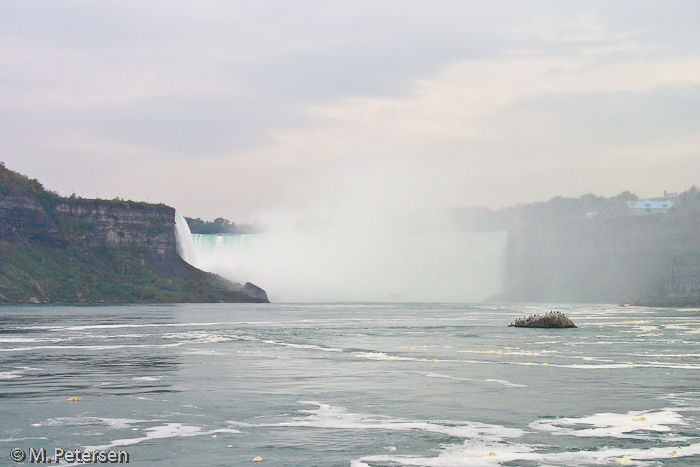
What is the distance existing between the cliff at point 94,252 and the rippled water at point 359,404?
13478cm

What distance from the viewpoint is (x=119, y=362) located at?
33312mm

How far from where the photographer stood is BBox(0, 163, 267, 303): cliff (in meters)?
168

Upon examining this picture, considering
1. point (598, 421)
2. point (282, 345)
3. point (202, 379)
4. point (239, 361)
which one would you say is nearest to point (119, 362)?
point (239, 361)

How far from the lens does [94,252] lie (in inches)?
7377

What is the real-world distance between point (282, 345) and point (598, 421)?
27.1m

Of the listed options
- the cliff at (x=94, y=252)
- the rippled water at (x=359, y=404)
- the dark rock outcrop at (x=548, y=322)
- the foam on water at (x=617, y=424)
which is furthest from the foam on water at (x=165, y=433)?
the cliff at (x=94, y=252)

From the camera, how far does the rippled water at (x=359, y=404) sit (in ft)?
51.4

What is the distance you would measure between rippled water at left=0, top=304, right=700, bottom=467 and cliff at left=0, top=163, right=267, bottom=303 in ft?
442

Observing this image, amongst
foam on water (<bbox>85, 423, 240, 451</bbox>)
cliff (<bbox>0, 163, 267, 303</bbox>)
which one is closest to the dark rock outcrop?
foam on water (<bbox>85, 423, 240, 451</bbox>)

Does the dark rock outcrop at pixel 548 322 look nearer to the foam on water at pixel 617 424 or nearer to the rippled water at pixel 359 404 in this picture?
the rippled water at pixel 359 404

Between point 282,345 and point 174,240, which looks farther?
point 174,240

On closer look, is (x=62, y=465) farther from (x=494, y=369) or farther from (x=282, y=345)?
(x=282, y=345)

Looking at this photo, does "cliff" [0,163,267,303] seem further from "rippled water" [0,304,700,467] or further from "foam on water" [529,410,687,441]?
"foam on water" [529,410,687,441]

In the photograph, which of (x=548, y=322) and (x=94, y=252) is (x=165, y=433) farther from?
(x=94, y=252)
